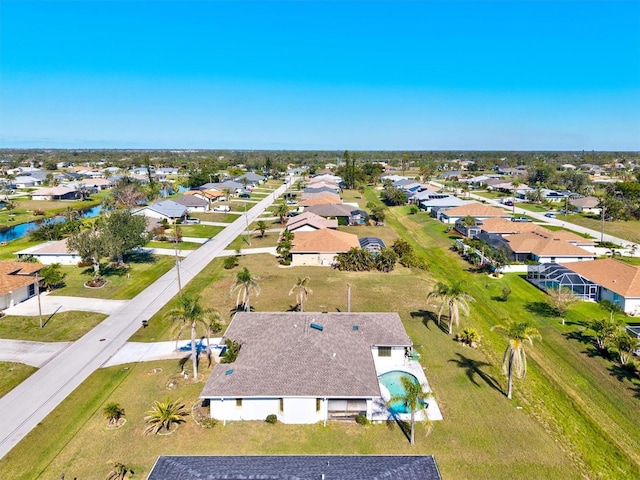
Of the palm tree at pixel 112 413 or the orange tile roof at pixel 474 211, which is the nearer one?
the palm tree at pixel 112 413

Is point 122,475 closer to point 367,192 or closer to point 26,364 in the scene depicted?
point 26,364

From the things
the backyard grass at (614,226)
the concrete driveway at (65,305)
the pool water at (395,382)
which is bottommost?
the pool water at (395,382)

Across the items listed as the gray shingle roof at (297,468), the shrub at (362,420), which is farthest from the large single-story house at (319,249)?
the gray shingle roof at (297,468)

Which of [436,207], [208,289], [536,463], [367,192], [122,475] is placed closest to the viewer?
[122,475]

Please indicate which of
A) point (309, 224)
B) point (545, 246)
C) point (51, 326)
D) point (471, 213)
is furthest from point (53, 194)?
point (545, 246)

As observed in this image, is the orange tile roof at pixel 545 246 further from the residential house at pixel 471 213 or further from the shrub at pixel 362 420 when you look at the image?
the shrub at pixel 362 420

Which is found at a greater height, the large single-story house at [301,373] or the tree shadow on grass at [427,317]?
the large single-story house at [301,373]

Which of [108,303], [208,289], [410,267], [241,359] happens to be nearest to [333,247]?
[410,267]
